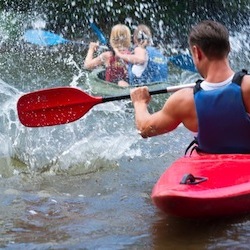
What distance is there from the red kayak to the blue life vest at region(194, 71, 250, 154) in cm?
6

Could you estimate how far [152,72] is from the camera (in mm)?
6500

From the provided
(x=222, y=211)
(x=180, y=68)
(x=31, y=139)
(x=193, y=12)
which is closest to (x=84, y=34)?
(x=193, y=12)

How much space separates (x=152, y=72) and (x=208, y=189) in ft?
13.0

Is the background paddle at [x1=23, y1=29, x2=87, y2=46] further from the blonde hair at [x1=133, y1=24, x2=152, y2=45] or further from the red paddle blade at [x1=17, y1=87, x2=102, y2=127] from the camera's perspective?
the red paddle blade at [x1=17, y1=87, x2=102, y2=127]

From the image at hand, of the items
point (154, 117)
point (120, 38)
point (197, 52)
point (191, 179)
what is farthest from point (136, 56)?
point (191, 179)

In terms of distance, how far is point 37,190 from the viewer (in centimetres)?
367

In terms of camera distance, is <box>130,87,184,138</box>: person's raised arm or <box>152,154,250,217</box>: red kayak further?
<box>130,87,184,138</box>: person's raised arm

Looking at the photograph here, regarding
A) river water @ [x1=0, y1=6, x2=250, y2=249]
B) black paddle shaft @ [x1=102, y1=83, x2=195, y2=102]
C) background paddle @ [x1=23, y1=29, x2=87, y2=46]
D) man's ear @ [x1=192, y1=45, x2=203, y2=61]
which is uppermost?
background paddle @ [x1=23, y1=29, x2=87, y2=46]

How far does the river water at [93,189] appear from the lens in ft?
8.87

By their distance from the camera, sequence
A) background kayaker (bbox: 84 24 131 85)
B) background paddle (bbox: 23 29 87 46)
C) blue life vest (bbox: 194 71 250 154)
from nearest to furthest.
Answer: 1. blue life vest (bbox: 194 71 250 154)
2. background kayaker (bbox: 84 24 131 85)
3. background paddle (bbox: 23 29 87 46)

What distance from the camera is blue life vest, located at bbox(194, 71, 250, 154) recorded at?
280 cm

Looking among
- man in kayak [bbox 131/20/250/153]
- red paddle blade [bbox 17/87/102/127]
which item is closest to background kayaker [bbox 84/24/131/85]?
red paddle blade [bbox 17/87/102/127]

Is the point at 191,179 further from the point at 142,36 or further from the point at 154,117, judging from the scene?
the point at 142,36

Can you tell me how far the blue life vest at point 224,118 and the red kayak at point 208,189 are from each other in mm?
64
